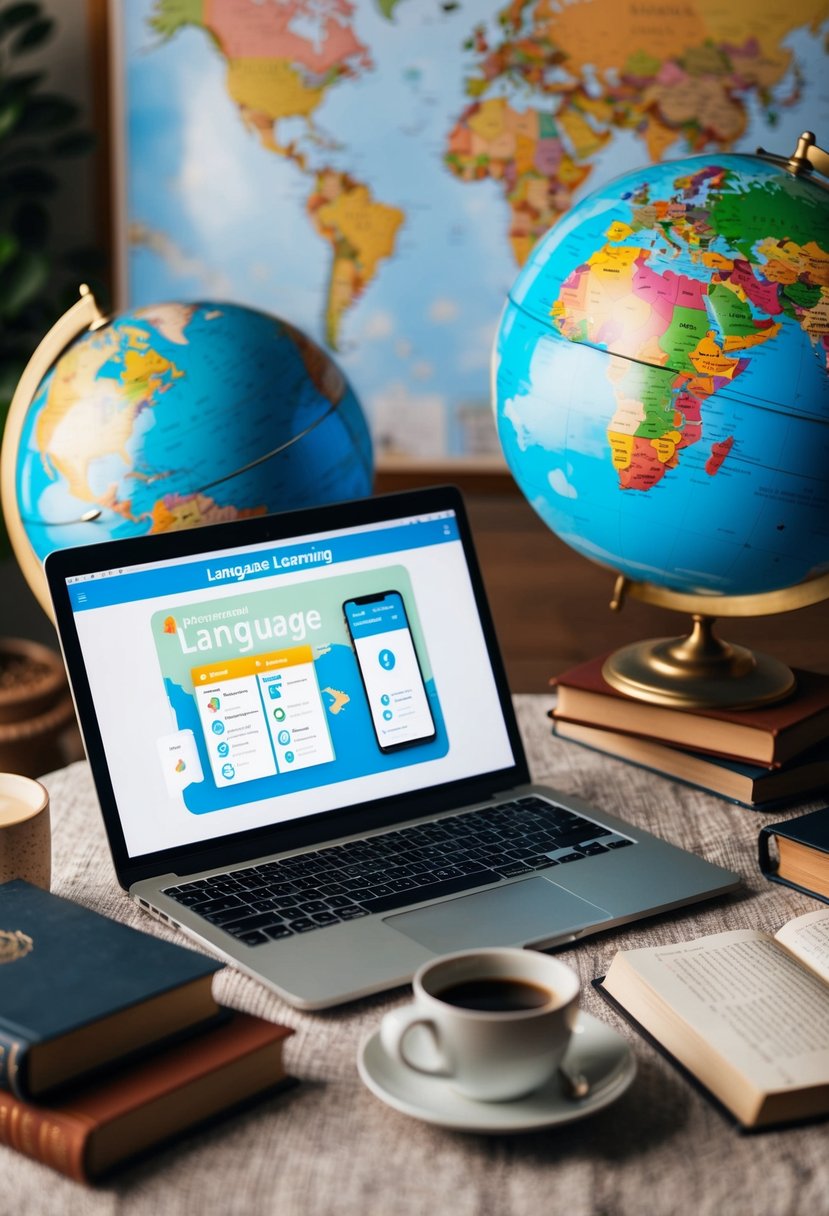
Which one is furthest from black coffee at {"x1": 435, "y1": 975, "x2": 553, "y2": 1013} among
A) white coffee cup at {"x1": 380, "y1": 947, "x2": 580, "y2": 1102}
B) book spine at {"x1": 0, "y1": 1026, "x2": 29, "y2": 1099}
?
book spine at {"x1": 0, "y1": 1026, "x2": 29, "y2": 1099}

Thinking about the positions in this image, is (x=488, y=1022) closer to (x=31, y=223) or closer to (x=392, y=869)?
(x=392, y=869)

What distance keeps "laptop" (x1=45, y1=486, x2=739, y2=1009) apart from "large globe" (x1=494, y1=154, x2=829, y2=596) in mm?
143

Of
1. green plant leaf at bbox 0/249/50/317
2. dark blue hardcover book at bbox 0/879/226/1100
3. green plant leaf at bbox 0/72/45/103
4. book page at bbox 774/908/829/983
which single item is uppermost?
green plant leaf at bbox 0/72/45/103

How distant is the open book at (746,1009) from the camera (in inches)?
27.3

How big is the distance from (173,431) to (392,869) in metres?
0.45

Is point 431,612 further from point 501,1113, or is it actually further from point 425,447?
point 425,447

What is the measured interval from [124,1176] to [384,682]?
0.47 meters

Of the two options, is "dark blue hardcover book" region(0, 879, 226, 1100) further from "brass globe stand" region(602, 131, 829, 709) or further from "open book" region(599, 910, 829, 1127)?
"brass globe stand" region(602, 131, 829, 709)

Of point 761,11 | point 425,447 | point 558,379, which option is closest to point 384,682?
point 558,379

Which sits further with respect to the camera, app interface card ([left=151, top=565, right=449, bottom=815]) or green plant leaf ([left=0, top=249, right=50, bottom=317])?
green plant leaf ([left=0, top=249, right=50, bottom=317])

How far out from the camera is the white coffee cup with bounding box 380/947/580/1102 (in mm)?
640

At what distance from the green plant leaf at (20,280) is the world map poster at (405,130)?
505mm

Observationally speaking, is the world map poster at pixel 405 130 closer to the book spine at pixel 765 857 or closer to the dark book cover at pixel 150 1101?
the book spine at pixel 765 857

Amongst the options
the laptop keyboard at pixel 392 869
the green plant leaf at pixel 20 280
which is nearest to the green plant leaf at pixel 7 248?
the green plant leaf at pixel 20 280
